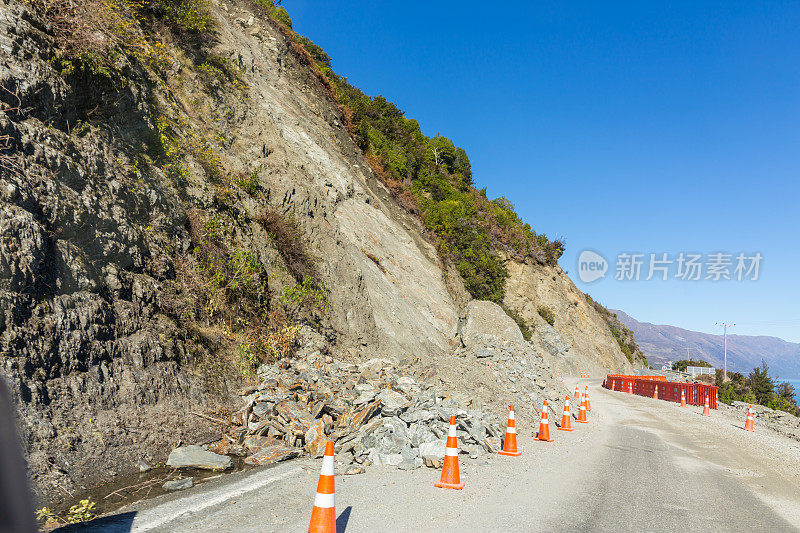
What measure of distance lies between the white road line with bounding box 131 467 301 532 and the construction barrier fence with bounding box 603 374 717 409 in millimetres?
23780

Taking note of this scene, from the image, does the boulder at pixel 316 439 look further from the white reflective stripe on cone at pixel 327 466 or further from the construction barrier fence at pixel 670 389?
the construction barrier fence at pixel 670 389

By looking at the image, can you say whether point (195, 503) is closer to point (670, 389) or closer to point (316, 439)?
point (316, 439)

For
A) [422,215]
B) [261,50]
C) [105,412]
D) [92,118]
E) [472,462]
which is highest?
[261,50]

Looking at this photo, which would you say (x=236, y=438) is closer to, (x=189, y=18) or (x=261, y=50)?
(x=189, y=18)

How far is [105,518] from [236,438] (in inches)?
114

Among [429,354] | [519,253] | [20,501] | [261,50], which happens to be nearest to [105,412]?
[20,501]

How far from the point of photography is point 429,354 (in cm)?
1692

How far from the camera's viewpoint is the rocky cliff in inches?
228

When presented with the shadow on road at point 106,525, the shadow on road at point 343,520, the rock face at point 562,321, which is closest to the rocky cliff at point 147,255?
the shadow on road at point 106,525

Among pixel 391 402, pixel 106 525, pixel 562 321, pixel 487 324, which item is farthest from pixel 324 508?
pixel 562 321

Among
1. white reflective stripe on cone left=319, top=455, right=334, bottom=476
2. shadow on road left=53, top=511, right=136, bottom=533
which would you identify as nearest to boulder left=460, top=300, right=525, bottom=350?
white reflective stripe on cone left=319, top=455, right=334, bottom=476

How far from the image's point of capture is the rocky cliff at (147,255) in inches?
228

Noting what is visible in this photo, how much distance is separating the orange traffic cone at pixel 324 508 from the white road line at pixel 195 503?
139cm

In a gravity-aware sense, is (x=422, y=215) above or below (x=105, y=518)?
above
